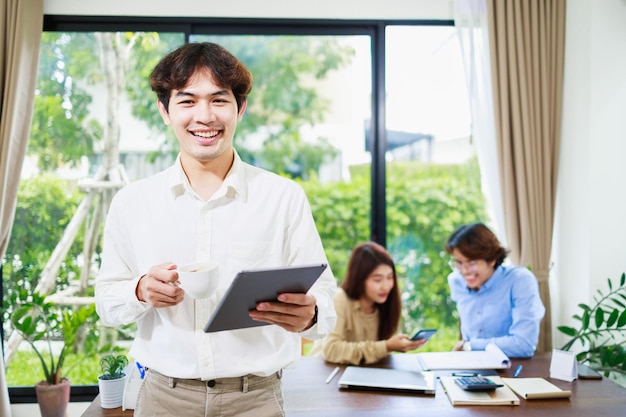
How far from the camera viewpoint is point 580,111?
10.3 ft

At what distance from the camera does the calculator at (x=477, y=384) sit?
6.72 feet

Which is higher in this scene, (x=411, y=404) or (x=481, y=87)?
(x=481, y=87)

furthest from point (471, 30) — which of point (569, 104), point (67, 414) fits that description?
point (67, 414)

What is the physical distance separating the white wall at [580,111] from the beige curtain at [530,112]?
0.06m

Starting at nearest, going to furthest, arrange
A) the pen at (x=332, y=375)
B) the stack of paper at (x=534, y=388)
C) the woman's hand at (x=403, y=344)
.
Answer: the stack of paper at (x=534, y=388)
the pen at (x=332, y=375)
the woman's hand at (x=403, y=344)

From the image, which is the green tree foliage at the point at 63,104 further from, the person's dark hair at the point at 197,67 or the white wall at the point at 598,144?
the white wall at the point at 598,144

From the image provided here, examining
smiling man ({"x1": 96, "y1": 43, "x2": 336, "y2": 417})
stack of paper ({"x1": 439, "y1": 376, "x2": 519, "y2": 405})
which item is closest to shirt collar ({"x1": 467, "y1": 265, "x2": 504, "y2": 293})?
stack of paper ({"x1": 439, "y1": 376, "x2": 519, "y2": 405})

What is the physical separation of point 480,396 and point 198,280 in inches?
44.4

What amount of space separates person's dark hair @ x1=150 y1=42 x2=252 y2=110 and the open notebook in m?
1.12

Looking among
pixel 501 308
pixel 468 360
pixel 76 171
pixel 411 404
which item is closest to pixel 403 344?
pixel 468 360

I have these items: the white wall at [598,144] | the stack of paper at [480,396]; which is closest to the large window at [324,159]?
the white wall at [598,144]

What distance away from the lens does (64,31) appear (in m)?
3.32

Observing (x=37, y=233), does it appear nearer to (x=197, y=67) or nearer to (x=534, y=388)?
(x=197, y=67)

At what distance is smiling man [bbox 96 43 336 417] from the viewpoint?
144 centimetres
